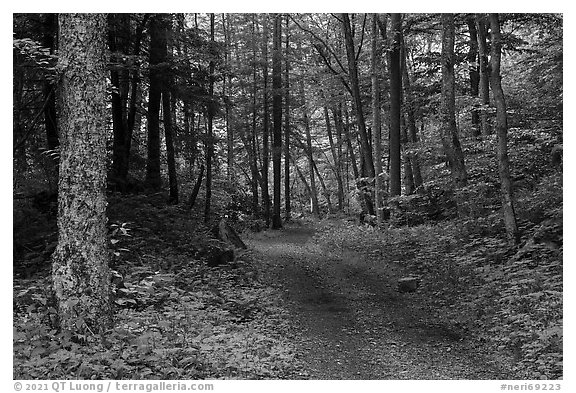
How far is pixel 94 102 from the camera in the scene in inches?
243

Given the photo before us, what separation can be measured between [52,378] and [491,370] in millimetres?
5338

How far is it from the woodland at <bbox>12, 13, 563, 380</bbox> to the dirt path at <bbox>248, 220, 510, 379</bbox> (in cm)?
4

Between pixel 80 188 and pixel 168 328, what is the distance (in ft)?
7.59

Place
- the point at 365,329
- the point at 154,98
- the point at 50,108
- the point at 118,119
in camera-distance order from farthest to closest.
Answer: the point at 154,98 < the point at 118,119 < the point at 50,108 < the point at 365,329

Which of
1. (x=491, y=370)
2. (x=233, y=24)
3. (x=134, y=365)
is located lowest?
(x=491, y=370)

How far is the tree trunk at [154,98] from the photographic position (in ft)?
45.7

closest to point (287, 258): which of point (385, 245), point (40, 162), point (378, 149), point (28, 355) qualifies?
point (385, 245)

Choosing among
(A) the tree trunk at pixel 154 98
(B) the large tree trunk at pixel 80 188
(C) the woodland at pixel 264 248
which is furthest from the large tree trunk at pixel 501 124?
(A) the tree trunk at pixel 154 98

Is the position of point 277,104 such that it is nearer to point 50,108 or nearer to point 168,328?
point 50,108

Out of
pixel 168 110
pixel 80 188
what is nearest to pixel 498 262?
pixel 80 188

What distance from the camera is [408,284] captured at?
10.3m

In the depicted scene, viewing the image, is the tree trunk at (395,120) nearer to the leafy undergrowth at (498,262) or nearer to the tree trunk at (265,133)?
the leafy undergrowth at (498,262)

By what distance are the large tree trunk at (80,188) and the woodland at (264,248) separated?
0.02 m
